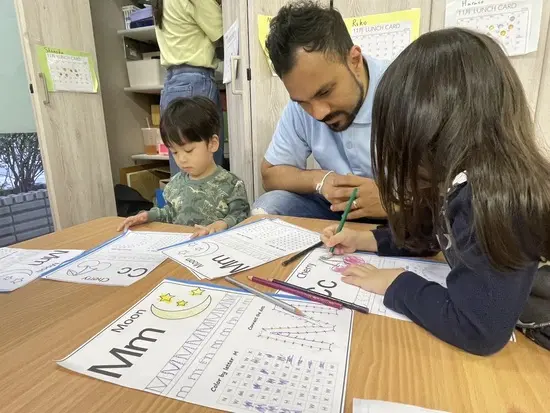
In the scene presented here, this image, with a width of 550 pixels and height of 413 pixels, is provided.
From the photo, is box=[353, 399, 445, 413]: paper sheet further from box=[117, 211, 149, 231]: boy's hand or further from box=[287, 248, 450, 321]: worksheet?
box=[117, 211, 149, 231]: boy's hand

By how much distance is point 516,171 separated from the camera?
15.6 inches

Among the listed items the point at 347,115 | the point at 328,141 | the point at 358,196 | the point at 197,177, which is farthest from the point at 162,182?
the point at 358,196

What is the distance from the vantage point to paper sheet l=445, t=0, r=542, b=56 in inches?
47.6

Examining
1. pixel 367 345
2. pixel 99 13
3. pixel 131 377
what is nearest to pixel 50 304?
pixel 131 377

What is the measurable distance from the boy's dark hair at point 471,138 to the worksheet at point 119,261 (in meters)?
0.44

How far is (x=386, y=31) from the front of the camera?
4.57ft

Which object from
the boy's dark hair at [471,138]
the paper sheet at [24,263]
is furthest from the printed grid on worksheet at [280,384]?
the paper sheet at [24,263]

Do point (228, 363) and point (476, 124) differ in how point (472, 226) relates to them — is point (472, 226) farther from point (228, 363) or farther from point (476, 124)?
point (228, 363)

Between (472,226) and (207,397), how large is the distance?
336 millimetres

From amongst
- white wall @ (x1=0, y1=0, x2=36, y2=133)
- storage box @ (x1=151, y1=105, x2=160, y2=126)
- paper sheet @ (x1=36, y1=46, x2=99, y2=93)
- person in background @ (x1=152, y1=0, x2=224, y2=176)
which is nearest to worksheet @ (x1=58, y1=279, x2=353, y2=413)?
person in background @ (x1=152, y1=0, x2=224, y2=176)

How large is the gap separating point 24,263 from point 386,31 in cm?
140

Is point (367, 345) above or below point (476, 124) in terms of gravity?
below

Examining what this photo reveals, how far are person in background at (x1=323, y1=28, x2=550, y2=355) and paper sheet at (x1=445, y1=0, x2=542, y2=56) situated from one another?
0.98m

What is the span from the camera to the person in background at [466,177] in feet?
1.26
